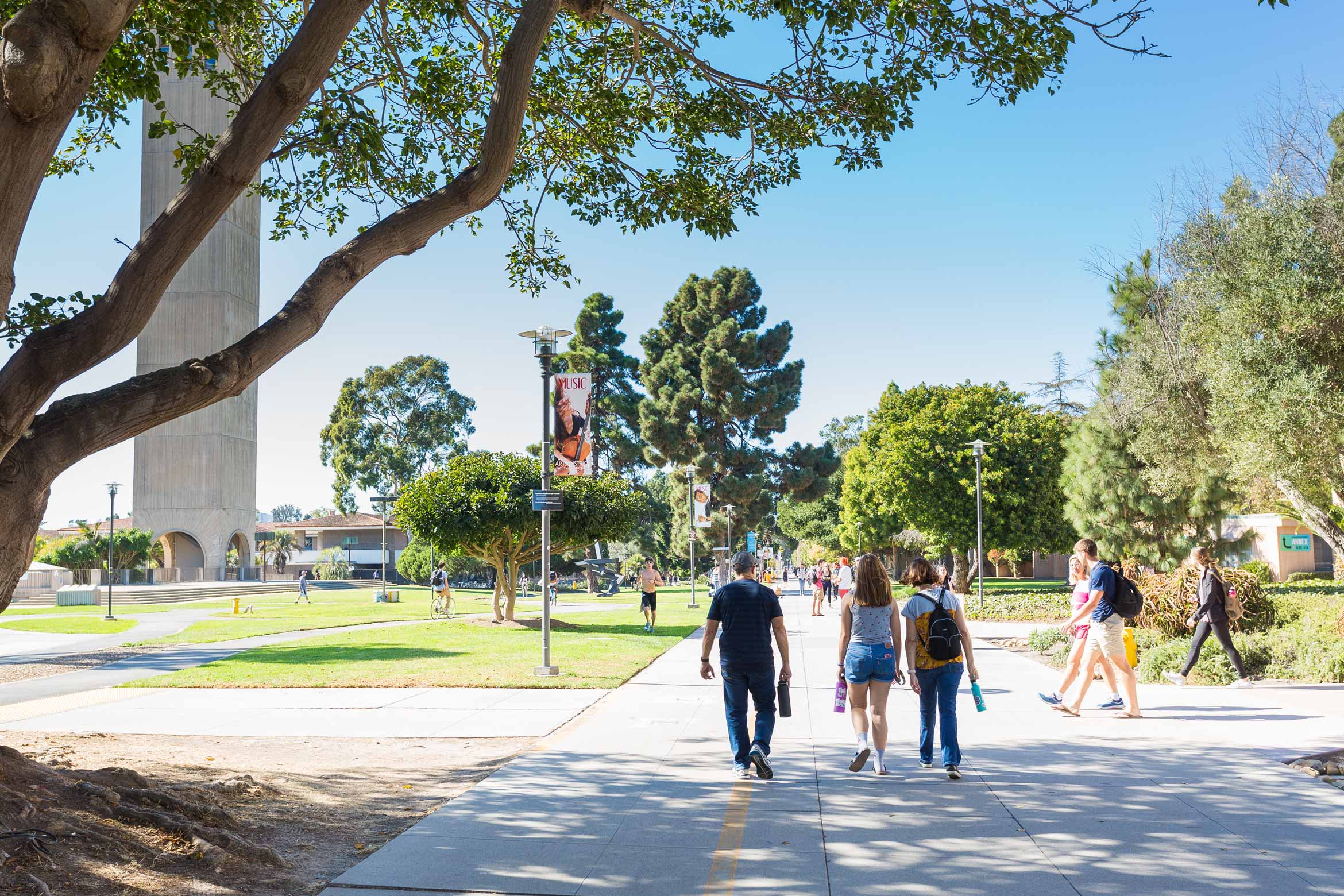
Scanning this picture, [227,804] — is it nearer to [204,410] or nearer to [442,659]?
[442,659]

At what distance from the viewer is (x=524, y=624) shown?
24.5 meters

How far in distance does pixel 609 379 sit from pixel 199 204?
5305 centimetres

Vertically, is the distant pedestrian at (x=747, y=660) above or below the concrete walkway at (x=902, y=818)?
above

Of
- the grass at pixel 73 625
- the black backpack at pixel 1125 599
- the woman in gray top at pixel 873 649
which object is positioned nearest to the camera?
the woman in gray top at pixel 873 649

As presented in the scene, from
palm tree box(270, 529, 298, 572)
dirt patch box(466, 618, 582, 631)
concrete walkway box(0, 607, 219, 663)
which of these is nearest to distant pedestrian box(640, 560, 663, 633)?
dirt patch box(466, 618, 582, 631)

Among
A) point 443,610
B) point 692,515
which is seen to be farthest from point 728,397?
point 443,610

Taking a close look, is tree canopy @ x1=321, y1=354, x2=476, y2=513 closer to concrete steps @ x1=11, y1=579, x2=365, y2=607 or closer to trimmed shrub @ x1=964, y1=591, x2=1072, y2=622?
concrete steps @ x1=11, y1=579, x2=365, y2=607

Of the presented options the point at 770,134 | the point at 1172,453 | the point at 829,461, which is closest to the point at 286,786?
the point at 770,134

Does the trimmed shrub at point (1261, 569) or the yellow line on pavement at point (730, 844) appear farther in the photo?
the trimmed shrub at point (1261, 569)

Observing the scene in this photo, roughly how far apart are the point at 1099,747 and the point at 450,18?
A: 982 cm

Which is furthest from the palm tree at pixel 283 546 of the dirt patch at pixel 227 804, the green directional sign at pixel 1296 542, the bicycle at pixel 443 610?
the dirt patch at pixel 227 804

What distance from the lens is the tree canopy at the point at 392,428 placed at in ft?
237

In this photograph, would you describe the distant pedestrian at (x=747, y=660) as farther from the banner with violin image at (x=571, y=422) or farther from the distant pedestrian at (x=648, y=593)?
the distant pedestrian at (x=648, y=593)

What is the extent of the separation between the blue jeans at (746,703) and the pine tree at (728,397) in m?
41.4
